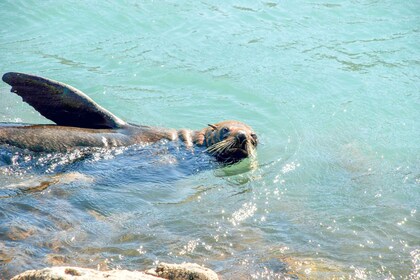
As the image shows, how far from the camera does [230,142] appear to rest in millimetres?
8641

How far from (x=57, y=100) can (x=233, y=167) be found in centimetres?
241

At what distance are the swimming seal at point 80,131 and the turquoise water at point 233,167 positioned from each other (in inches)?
8.4

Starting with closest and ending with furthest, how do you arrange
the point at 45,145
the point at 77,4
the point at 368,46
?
the point at 45,145
the point at 368,46
the point at 77,4

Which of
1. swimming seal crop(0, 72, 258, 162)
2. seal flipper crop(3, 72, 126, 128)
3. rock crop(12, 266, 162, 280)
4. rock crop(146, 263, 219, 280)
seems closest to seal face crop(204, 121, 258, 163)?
swimming seal crop(0, 72, 258, 162)

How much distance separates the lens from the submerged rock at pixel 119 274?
3861 mm

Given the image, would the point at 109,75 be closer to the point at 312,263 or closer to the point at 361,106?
the point at 361,106

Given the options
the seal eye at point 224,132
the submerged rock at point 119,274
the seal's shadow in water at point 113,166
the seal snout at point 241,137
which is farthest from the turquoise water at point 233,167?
the submerged rock at point 119,274

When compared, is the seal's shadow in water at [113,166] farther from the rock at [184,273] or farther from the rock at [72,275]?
the rock at [72,275]

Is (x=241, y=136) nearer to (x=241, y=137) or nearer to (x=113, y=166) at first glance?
(x=241, y=137)

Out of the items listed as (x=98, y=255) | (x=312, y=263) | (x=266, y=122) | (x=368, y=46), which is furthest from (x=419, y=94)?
(x=98, y=255)

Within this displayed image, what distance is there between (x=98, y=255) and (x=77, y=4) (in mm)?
10079

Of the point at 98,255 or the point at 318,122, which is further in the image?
the point at 318,122

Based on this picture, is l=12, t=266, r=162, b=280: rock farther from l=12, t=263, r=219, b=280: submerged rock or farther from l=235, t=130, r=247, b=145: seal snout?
l=235, t=130, r=247, b=145: seal snout

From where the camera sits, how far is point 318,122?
34.5 feet
